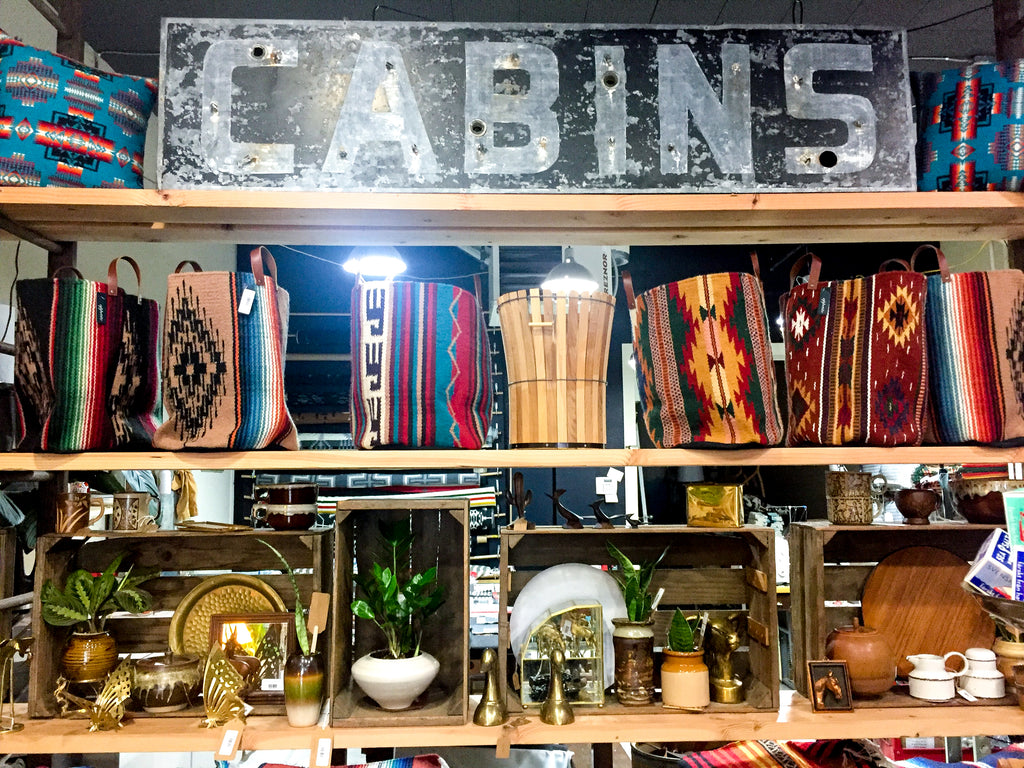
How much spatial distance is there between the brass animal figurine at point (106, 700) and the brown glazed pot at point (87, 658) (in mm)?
26

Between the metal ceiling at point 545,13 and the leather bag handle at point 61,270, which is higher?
the metal ceiling at point 545,13

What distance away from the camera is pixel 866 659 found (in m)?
1.88

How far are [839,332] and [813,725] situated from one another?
0.93m

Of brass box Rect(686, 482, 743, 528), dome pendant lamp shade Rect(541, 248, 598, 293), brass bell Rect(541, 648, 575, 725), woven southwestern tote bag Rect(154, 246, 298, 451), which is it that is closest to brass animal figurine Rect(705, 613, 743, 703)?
brass box Rect(686, 482, 743, 528)

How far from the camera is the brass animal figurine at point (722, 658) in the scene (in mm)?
1867

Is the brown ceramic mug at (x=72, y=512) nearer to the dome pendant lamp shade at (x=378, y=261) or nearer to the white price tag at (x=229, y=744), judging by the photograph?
the white price tag at (x=229, y=744)

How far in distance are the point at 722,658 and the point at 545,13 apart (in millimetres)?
3529

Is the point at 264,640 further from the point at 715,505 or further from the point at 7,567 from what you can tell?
the point at 715,505

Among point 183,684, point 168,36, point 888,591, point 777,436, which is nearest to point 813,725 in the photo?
point 888,591

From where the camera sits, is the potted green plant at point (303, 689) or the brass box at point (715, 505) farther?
the brass box at point (715, 505)

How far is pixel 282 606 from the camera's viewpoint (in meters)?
1.99

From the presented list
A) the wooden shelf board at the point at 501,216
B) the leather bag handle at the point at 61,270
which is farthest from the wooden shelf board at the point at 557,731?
the wooden shelf board at the point at 501,216

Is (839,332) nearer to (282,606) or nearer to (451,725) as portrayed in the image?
(451,725)

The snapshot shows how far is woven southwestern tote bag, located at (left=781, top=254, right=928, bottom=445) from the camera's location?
183cm
